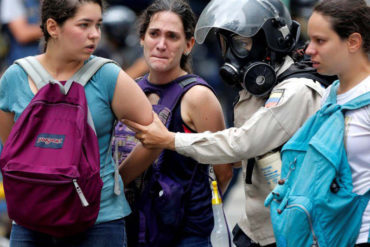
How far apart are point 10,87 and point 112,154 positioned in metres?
0.69

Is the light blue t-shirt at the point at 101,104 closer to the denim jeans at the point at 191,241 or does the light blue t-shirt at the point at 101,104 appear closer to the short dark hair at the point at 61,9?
the short dark hair at the point at 61,9

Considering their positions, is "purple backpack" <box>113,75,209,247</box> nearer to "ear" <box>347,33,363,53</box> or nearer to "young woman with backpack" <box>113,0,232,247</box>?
"young woman with backpack" <box>113,0,232,247</box>

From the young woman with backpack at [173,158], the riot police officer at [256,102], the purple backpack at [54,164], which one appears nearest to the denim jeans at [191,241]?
the young woman with backpack at [173,158]

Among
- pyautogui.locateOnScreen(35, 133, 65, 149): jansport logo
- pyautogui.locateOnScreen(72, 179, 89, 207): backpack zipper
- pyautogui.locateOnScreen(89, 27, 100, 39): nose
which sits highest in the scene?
pyautogui.locateOnScreen(89, 27, 100, 39): nose

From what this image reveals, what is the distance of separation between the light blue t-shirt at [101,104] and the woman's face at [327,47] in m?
0.94

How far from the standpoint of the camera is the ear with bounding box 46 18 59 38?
3.64 metres

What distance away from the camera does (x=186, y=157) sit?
4.03m

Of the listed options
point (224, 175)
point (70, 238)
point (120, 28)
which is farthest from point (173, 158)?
point (120, 28)

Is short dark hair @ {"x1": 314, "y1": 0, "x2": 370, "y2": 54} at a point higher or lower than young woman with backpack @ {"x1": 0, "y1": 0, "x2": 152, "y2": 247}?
higher

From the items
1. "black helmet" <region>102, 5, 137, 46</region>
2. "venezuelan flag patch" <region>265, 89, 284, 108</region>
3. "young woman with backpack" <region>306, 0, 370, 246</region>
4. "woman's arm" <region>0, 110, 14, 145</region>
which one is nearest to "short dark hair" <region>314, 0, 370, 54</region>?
"young woman with backpack" <region>306, 0, 370, 246</region>

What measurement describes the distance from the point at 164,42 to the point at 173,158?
2.08 feet

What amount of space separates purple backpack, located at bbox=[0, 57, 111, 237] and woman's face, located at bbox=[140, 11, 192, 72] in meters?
0.72

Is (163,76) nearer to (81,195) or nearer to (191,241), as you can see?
(191,241)

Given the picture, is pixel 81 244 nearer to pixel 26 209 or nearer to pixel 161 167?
pixel 26 209
